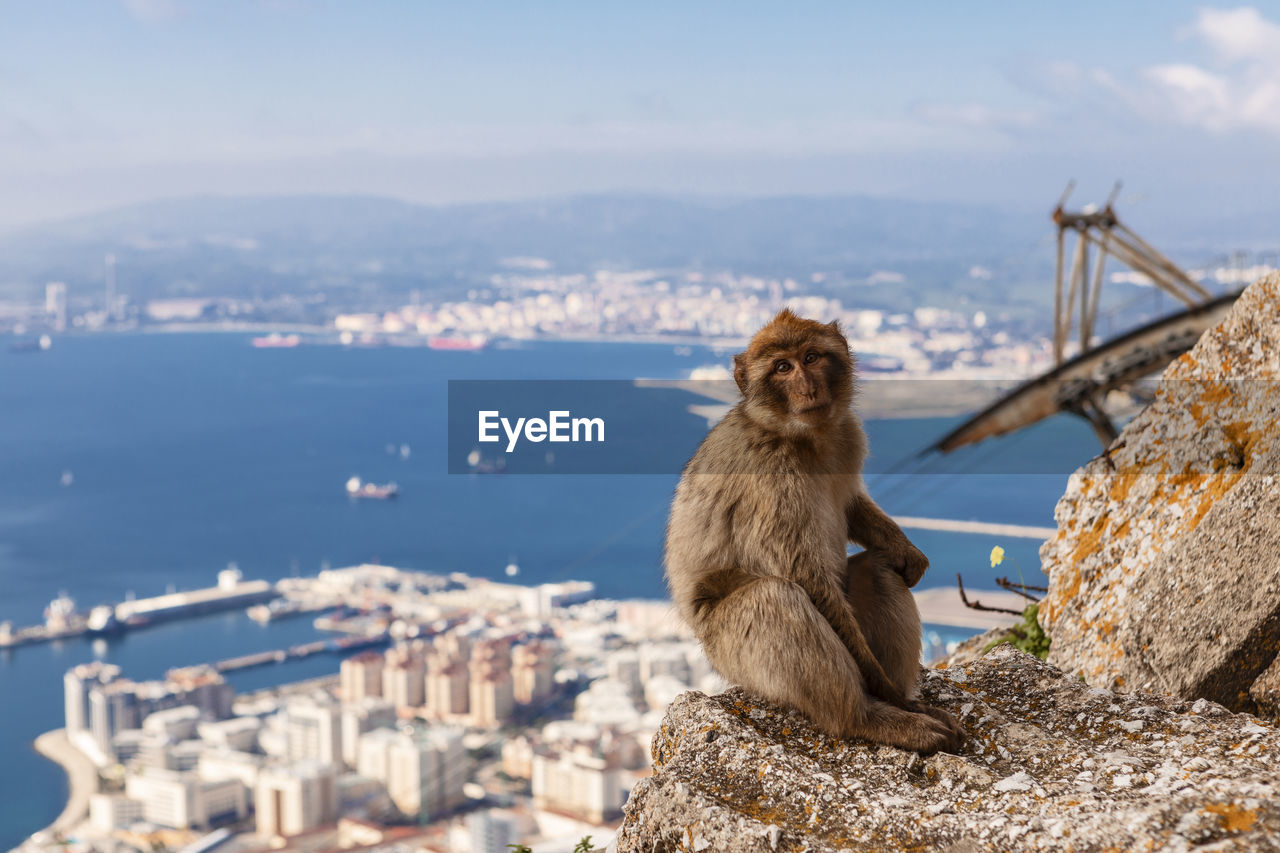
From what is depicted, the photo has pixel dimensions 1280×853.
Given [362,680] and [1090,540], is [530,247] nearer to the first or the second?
[362,680]

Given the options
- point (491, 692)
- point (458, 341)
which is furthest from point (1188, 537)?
point (458, 341)

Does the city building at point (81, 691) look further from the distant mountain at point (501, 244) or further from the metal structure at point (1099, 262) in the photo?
the distant mountain at point (501, 244)

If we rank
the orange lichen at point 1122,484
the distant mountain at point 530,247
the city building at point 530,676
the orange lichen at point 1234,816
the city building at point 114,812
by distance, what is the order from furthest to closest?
the distant mountain at point 530,247 → the city building at point 530,676 → the city building at point 114,812 → the orange lichen at point 1122,484 → the orange lichen at point 1234,816

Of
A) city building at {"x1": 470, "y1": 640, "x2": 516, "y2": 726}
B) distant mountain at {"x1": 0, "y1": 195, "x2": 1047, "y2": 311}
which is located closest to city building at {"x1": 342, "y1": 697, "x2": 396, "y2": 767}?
city building at {"x1": 470, "y1": 640, "x2": 516, "y2": 726}

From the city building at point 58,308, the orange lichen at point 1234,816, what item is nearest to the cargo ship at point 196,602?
the orange lichen at point 1234,816

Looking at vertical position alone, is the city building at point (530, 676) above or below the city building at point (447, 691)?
above

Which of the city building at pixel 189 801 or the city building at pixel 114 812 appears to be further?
the city building at pixel 114 812
